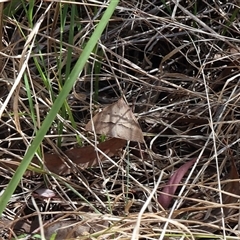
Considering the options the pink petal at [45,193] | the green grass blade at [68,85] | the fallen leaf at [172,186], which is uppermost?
the green grass blade at [68,85]

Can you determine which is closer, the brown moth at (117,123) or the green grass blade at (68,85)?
the green grass blade at (68,85)

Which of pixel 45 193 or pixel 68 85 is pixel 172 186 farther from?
pixel 68 85

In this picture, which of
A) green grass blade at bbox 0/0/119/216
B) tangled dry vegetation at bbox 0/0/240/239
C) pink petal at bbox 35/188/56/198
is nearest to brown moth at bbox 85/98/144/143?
tangled dry vegetation at bbox 0/0/240/239

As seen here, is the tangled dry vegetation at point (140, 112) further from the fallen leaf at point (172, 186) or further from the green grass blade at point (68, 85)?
the green grass blade at point (68, 85)

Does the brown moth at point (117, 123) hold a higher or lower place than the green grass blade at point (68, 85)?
lower

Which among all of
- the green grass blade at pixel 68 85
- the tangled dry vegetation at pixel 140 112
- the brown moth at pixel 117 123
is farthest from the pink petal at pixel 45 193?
the green grass blade at pixel 68 85

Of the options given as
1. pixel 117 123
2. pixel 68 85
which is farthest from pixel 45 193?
pixel 68 85

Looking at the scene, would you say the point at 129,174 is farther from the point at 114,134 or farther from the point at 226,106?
the point at 226,106
